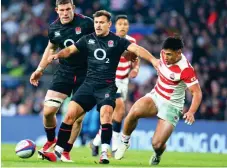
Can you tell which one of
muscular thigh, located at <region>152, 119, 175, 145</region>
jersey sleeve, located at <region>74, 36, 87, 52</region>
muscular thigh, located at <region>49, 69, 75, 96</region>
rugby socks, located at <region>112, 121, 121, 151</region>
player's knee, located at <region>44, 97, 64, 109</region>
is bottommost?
rugby socks, located at <region>112, 121, 121, 151</region>

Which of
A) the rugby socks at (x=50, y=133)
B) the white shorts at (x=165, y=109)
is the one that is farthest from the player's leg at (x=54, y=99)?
the white shorts at (x=165, y=109)

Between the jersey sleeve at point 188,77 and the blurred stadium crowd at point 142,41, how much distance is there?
9160mm

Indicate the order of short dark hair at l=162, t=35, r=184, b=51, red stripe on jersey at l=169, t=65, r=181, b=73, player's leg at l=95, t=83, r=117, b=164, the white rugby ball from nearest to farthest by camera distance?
player's leg at l=95, t=83, r=117, b=164 → short dark hair at l=162, t=35, r=184, b=51 → red stripe on jersey at l=169, t=65, r=181, b=73 → the white rugby ball

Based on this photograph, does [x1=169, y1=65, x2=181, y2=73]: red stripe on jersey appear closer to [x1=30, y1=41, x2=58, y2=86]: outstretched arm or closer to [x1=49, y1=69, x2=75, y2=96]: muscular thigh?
[x1=49, y1=69, x2=75, y2=96]: muscular thigh

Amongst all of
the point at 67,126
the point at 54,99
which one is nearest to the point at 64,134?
the point at 67,126

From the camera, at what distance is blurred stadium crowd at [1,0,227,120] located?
75.6 ft

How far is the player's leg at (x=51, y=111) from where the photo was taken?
13.4 metres

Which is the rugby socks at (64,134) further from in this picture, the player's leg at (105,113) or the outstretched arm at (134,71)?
the outstretched arm at (134,71)

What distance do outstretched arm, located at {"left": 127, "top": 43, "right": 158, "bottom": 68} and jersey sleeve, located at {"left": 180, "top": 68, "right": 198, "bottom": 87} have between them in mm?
584

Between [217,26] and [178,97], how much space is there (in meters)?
12.3

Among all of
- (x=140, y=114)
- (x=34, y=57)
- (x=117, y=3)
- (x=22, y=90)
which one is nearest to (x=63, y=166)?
(x=140, y=114)

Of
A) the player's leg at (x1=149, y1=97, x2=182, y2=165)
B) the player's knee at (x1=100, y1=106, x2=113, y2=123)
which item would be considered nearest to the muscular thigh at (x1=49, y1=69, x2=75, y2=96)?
the player's knee at (x1=100, y1=106, x2=113, y2=123)

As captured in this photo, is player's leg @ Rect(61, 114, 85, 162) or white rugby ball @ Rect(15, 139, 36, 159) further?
white rugby ball @ Rect(15, 139, 36, 159)

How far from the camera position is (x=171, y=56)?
12.7 metres
